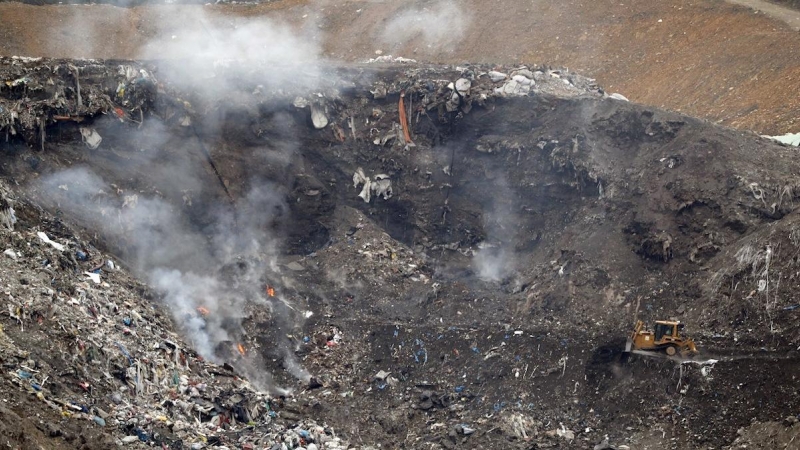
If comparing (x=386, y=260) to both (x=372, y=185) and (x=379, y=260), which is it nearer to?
(x=379, y=260)

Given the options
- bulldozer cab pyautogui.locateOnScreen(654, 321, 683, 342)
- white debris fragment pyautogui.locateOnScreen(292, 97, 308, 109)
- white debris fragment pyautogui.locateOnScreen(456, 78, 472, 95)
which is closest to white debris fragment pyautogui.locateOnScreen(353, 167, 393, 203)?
white debris fragment pyautogui.locateOnScreen(292, 97, 308, 109)

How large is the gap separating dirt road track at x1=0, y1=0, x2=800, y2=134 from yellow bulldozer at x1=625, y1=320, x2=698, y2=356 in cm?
1338

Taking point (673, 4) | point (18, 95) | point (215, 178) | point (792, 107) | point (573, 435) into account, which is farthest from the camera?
point (673, 4)

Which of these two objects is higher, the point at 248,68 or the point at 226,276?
the point at 248,68

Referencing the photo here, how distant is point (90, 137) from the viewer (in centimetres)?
2395

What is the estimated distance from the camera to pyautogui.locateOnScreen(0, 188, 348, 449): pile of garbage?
15938mm

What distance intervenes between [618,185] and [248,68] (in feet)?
34.5

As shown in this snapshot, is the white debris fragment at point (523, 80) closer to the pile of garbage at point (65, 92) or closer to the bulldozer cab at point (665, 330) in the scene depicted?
the bulldozer cab at point (665, 330)

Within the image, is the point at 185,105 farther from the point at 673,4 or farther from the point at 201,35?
the point at 673,4

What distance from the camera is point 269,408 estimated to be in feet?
62.9

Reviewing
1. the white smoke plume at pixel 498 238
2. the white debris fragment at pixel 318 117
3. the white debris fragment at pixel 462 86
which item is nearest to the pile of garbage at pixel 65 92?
the white debris fragment at pixel 318 117

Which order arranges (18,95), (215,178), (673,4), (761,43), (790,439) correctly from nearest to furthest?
(790,439) < (18,95) < (215,178) < (761,43) < (673,4)

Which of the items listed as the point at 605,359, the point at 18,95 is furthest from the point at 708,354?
the point at 18,95

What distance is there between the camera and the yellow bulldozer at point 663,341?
19.5 metres
